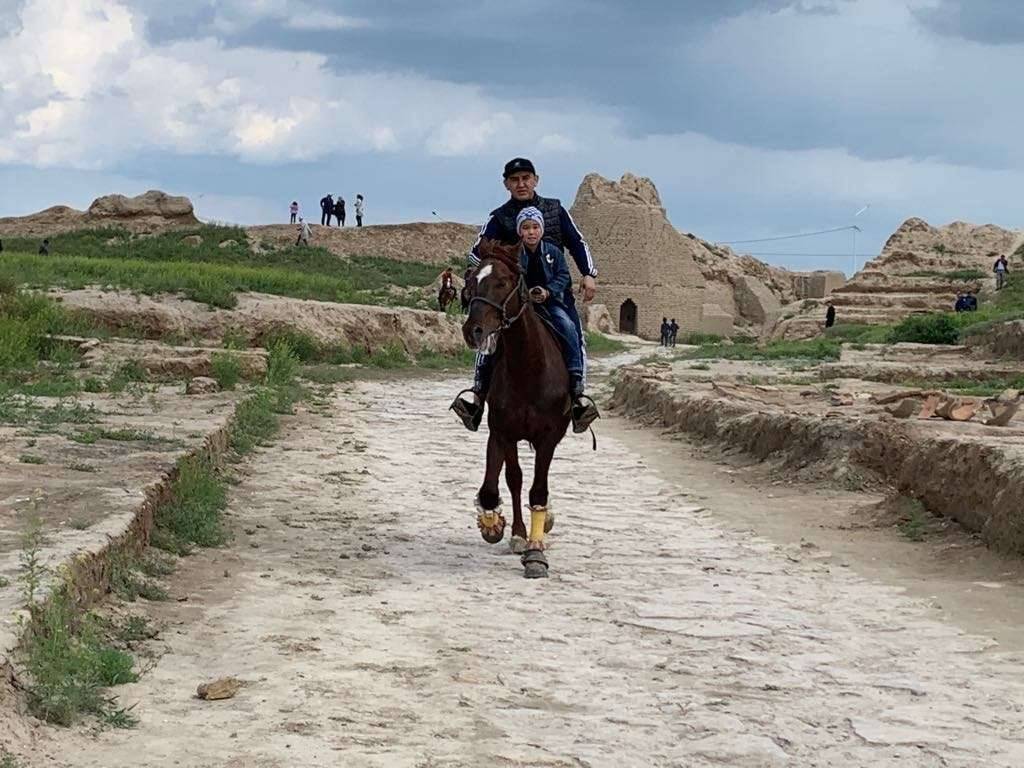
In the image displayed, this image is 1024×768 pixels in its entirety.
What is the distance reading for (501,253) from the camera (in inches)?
300

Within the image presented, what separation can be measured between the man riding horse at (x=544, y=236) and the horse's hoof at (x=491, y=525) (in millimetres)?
588

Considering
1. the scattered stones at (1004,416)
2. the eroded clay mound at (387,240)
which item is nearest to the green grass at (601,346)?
the eroded clay mound at (387,240)

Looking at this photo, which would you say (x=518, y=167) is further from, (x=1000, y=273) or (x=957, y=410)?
(x=1000, y=273)

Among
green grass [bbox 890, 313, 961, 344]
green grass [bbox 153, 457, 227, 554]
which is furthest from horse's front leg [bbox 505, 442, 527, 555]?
green grass [bbox 890, 313, 961, 344]

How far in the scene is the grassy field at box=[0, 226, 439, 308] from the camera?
24812mm

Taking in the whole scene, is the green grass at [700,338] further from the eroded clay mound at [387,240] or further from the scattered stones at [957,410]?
the scattered stones at [957,410]

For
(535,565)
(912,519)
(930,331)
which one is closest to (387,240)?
(930,331)

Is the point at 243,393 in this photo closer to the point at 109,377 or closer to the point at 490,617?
the point at 109,377

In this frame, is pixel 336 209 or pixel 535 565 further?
pixel 336 209

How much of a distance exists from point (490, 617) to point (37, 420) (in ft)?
18.8

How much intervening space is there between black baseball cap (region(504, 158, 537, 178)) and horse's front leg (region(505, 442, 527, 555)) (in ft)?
5.50

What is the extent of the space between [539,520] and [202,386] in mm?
8092

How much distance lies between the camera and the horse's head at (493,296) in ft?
24.0

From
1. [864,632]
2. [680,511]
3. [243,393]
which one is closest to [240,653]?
[864,632]
